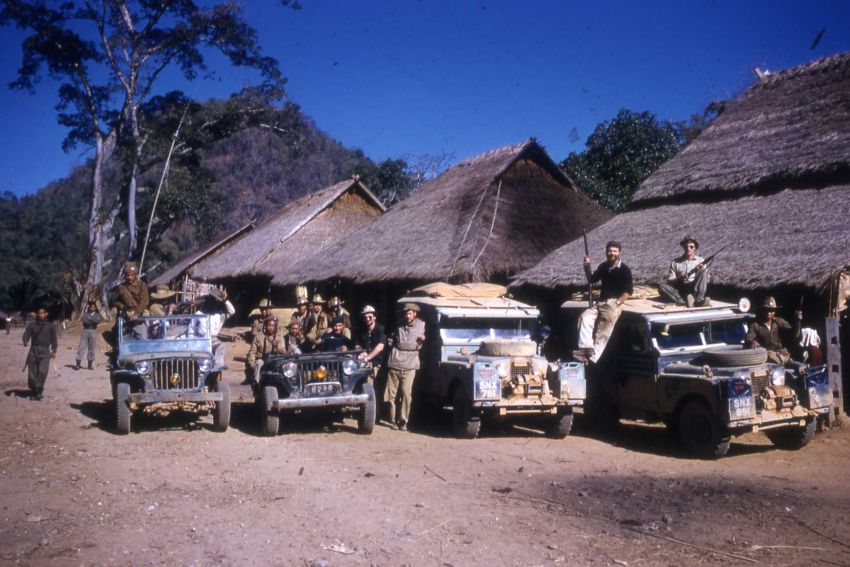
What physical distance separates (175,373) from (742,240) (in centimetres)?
922

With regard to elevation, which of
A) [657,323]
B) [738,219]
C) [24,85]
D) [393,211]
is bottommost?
[657,323]

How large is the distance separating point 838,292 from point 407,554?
794 cm

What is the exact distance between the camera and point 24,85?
29344mm

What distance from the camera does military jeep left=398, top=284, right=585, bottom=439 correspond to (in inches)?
371

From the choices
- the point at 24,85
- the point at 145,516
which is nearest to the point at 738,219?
the point at 145,516

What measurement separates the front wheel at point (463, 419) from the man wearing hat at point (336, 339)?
217cm

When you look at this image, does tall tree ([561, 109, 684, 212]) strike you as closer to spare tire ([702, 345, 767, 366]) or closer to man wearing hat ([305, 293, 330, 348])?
man wearing hat ([305, 293, 330, 348])

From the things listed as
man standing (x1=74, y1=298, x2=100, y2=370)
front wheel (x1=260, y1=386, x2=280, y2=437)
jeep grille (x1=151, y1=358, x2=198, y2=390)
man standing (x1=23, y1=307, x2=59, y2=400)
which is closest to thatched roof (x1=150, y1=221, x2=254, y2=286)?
man standing (x1=74, y1=298, x2=100, y2=370)

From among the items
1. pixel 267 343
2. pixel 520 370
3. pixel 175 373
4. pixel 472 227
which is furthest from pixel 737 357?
pixel 472 227

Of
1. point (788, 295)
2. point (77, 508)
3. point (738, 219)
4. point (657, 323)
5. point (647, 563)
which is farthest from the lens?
point (738, 219)

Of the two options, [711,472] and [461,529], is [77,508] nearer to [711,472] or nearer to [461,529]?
[461,529]

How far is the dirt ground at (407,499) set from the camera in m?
5.22

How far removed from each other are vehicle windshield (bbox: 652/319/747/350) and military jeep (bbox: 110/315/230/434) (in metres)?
5.83

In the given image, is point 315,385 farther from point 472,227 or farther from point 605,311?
point 472,227
